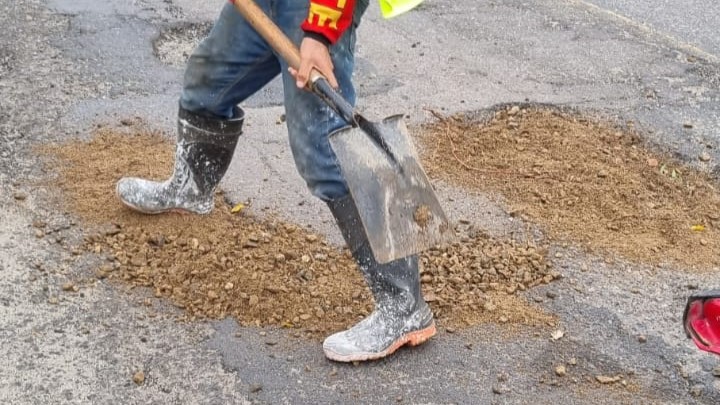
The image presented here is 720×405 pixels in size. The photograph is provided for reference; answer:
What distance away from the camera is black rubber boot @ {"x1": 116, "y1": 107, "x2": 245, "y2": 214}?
3580mm

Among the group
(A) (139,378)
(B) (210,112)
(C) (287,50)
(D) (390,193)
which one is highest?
(C) (287,50)

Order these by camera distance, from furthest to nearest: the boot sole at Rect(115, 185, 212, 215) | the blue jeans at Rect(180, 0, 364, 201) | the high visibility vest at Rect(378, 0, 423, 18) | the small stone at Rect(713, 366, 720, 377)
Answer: the boot sole at Rect(115, 185, 212, 215), the small stone at Rect(713, 366, 720, 377), the blue jeans at Rect(180, 0, 364, 201), the high visibility vest at Rect(378, 0, 423, 18)

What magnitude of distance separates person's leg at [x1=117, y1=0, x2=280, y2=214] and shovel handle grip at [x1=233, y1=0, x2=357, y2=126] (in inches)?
4.4

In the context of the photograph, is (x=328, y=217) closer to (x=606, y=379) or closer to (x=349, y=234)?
(x=349, y=234)

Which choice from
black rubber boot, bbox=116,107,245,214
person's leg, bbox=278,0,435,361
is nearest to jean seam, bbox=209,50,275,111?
black rubber boot, bbox=116,107,245,214

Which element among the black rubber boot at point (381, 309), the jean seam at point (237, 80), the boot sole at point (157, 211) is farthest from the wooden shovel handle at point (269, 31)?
the boot sole at point (157, 211)

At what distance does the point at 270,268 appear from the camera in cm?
357

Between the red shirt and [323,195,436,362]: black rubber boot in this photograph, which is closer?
the red shirt

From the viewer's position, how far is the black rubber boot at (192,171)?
3.58 metres

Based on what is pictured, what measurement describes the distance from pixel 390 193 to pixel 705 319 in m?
0.99

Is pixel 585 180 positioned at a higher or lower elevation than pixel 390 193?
lower

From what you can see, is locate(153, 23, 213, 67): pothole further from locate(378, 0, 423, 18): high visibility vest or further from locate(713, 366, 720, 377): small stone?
locate(713, 366, 720, 377): small stone

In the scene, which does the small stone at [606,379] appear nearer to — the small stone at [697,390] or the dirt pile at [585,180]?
the small stone at [697,390]

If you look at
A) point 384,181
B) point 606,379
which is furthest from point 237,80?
point 606,379
